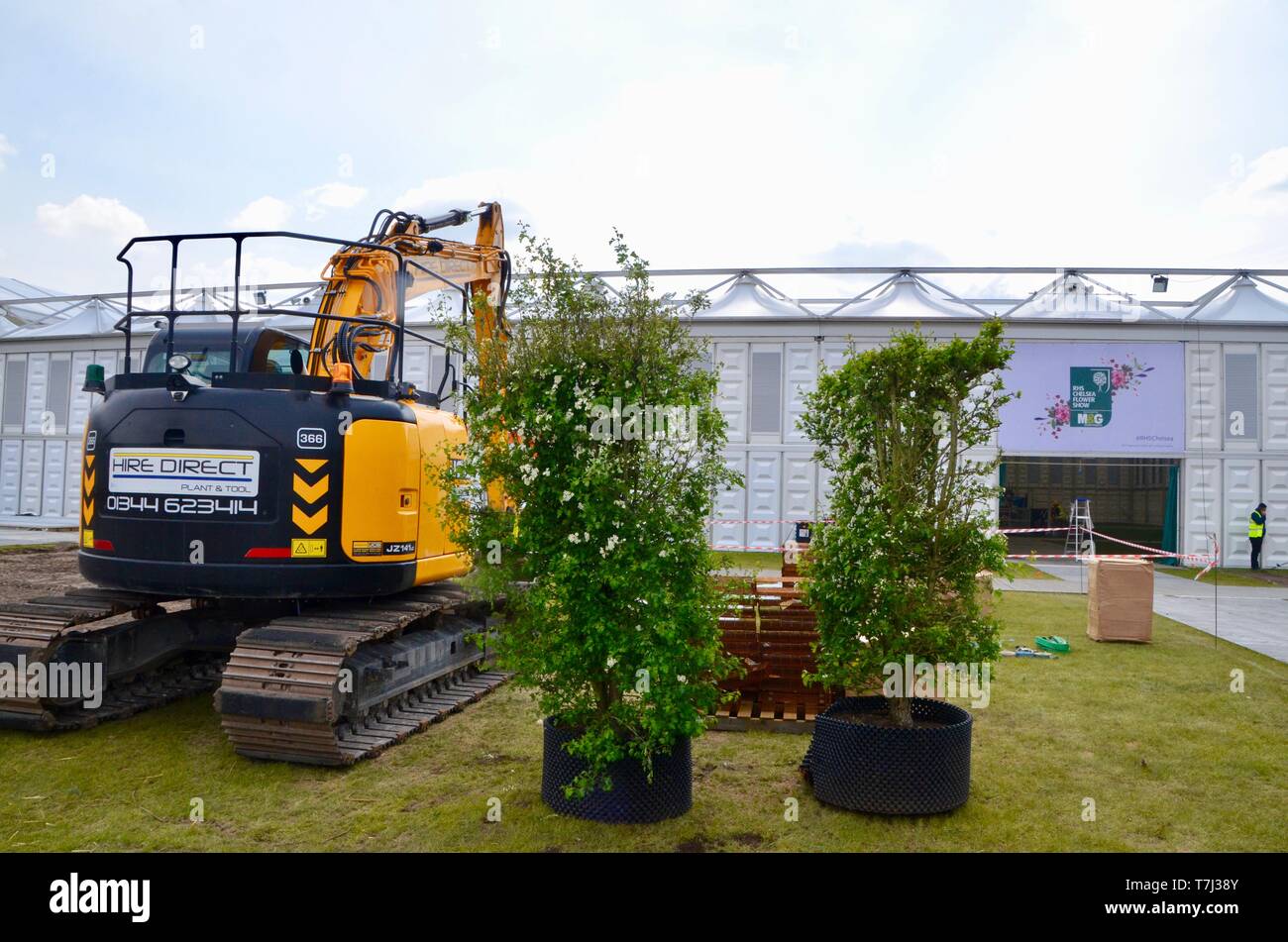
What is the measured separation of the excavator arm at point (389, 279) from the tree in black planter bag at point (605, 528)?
1.34 m

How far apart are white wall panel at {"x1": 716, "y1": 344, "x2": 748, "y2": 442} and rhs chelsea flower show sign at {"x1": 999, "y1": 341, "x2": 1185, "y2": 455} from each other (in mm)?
6130

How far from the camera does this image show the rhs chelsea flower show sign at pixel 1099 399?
69.9 ft

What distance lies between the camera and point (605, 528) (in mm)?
5055

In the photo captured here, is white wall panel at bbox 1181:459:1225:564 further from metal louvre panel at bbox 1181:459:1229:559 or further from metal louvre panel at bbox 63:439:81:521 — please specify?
metal louvre panel at bbox 63:439:81:521

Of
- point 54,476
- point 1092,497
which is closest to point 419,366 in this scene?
point 54,476

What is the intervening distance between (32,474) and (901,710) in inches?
1116

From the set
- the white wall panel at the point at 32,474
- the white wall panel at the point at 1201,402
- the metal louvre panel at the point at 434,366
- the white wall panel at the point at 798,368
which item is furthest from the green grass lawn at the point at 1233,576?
the white wall panel at the point at 32,474

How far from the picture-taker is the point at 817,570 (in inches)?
229

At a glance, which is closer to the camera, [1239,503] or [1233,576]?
[1233,576]

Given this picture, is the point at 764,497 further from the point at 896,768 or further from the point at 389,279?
the point at 896,768

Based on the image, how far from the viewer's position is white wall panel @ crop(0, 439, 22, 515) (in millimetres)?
26594

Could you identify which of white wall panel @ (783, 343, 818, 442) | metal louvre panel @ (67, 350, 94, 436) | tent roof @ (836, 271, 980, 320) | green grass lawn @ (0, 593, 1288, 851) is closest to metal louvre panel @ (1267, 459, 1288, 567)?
tent roof @ (836, 271, 980, 320)

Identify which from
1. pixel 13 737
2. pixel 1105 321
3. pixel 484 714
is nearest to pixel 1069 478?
pixel 1105 321
